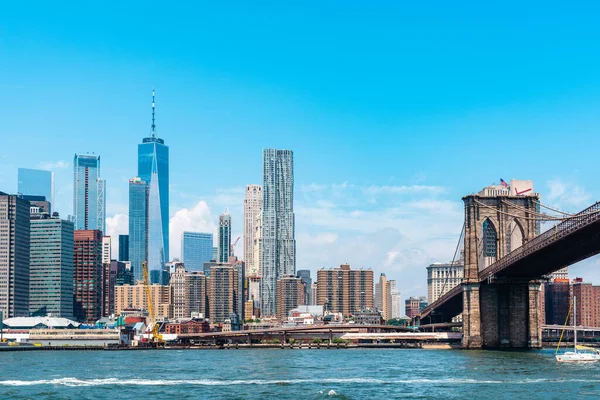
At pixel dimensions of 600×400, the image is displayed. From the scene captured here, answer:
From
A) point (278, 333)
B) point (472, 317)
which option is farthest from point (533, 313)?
point (278, 333)

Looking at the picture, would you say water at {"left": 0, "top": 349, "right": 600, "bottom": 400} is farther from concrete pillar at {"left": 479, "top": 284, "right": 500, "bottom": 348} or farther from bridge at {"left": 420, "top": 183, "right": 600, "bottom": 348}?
concrete pillar at {"left": 479, "top": 284, "right": 500, "bottom": 348}

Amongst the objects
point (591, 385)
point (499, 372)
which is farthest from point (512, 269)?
point (591, 385)

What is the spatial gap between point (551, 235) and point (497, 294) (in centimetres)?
1857

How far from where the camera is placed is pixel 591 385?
5141 centimetres

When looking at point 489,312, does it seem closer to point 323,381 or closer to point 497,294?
point 497,294

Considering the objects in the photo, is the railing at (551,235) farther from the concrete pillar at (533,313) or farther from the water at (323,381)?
the water at (323,381)

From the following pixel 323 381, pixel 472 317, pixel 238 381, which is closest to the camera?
pixel 323 381

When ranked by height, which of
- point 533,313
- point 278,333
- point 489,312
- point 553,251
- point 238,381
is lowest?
point 278,333

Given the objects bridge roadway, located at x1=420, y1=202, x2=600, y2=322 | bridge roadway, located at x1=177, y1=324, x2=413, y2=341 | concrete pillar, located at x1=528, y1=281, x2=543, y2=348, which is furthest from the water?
bridge roadway, located at x1=177, y1=324, x2=413, y2=341

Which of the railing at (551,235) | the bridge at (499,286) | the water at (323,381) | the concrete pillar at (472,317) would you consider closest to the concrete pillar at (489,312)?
the bridge at (499,286)

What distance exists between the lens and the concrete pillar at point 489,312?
89.5 m

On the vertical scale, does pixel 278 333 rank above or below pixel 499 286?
below

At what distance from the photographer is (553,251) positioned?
75.7 metres

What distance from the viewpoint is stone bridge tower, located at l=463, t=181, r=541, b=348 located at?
88.8m
